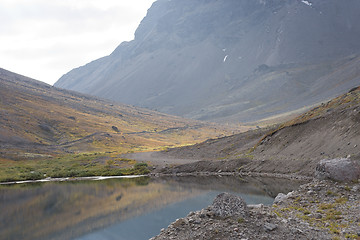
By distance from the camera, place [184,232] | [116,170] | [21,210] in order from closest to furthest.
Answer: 1. [184,232]
2. [21,210]
3. [116,170]

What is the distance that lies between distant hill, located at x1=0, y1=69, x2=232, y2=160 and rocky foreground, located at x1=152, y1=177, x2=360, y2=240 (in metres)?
84.7

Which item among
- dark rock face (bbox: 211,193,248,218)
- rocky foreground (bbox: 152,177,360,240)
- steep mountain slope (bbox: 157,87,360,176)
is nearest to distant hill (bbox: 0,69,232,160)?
steep mountain slope (bbox: 157,87,360,176)

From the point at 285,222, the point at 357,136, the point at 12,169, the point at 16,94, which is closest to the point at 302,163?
the point at 357,136

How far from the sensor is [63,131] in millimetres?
137625

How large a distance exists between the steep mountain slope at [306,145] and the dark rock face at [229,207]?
885 inches

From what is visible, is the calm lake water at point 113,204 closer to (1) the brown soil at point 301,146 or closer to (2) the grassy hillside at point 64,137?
(1) the brown soil at point 301,146

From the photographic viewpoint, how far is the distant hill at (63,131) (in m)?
108

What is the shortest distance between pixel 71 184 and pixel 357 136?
47.7 meters

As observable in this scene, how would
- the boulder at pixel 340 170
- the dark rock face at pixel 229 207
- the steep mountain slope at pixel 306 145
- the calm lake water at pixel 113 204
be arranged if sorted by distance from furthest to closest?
1. the steep mountain slope at pixel 306 145
2. the calm lake water at pixel 113 204
3. the boulder at pixel 340 170
4. the dark rock face at pixel 229 207

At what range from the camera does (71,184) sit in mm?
61281

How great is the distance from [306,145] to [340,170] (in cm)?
2376

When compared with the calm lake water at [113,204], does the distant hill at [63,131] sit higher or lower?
higher

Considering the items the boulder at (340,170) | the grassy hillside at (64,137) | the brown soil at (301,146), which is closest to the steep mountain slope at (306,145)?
the brown soil at (301,146)

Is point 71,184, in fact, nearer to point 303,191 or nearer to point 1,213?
point 1,213
